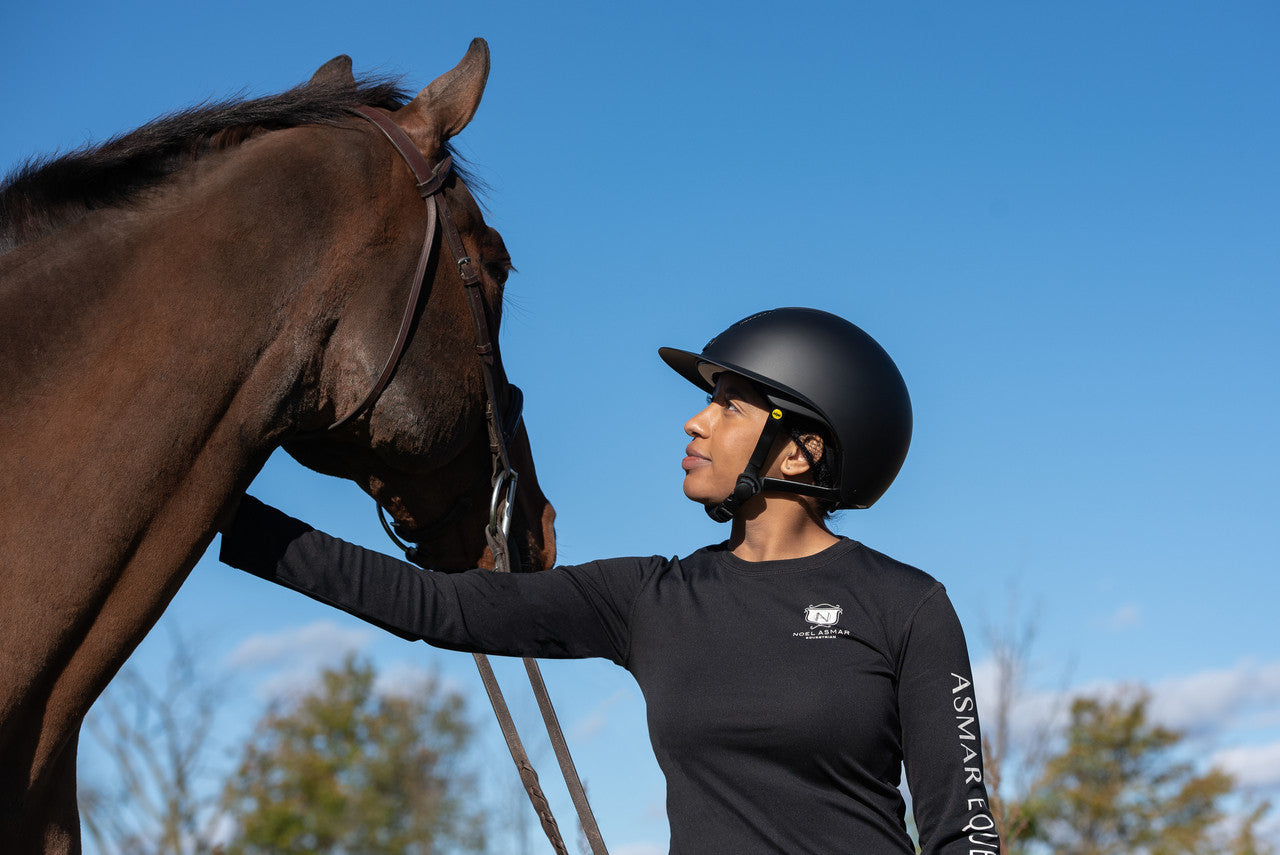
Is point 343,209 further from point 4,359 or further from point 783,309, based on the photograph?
point 783,309

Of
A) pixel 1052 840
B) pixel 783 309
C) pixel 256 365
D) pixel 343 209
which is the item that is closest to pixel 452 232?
pixel 343 209

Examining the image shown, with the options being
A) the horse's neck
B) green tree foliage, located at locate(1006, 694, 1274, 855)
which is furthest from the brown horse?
green tree foliage, located at locate(1006, 694, 1274, 855)

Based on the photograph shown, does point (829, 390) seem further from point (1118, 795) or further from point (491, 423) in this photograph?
point (1118, 795)

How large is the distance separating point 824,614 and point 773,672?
17cm

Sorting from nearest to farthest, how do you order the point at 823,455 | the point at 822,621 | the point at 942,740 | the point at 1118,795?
the point at 942,740 → the point at 822,621 → the point at 823,455 → the point at 1118,795

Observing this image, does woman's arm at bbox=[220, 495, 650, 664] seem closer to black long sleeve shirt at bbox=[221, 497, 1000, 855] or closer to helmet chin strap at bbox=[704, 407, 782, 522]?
black long sleeve shirt at bbox=[221, 497, 1000, 855]

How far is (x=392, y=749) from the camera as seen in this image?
30.7 meters

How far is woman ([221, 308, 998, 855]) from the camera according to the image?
2.07 meters

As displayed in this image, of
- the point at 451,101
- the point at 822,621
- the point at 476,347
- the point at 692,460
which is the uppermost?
the point at 451,101

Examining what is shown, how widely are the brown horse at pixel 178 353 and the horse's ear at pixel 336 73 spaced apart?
3 centimetres

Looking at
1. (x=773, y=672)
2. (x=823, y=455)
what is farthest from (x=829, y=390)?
(x=773, y=672)

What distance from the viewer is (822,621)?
2213mm

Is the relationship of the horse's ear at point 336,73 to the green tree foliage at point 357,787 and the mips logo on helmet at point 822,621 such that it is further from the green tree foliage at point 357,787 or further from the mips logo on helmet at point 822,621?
the green tree foliage at point 357,787

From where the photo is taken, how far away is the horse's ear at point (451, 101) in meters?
2.52
